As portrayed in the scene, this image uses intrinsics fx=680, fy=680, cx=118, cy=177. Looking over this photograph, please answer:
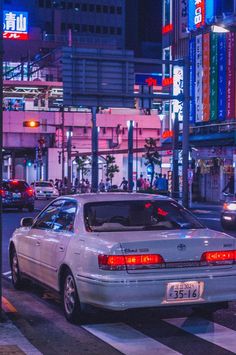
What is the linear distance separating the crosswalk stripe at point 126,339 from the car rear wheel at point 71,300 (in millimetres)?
171

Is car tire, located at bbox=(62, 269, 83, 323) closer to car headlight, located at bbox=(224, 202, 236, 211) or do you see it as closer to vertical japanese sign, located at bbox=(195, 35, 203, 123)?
car headlight, located at bbox=(224, 202, 236, 211)

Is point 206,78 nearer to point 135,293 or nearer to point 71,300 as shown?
point 71,300

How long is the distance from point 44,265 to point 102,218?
1009mm

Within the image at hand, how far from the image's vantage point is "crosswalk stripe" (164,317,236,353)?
279 inches

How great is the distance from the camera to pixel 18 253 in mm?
10383

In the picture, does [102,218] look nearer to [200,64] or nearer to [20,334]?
[20,334]

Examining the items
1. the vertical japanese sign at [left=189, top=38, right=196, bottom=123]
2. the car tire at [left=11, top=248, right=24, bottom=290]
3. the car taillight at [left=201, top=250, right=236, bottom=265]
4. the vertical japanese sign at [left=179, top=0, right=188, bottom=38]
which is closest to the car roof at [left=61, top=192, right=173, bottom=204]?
the car taillight at [left=201, top=250, right=236, bottom=265]

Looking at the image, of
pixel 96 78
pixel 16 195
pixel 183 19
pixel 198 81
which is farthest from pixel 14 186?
pixel 183 19

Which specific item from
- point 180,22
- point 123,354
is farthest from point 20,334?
point 180,22

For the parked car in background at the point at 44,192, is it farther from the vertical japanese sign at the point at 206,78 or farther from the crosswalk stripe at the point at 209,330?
the crosswalk stripe at the point at 209,330

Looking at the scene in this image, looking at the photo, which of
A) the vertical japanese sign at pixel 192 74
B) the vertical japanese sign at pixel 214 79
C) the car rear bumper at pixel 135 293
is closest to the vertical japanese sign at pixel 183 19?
the vertical japanese sign at pixel 192 74

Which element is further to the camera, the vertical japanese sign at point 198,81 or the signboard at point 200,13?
the signboard at point 200,13

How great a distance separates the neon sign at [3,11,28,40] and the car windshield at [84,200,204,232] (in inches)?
3105

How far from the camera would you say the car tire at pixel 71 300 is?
308 inches
